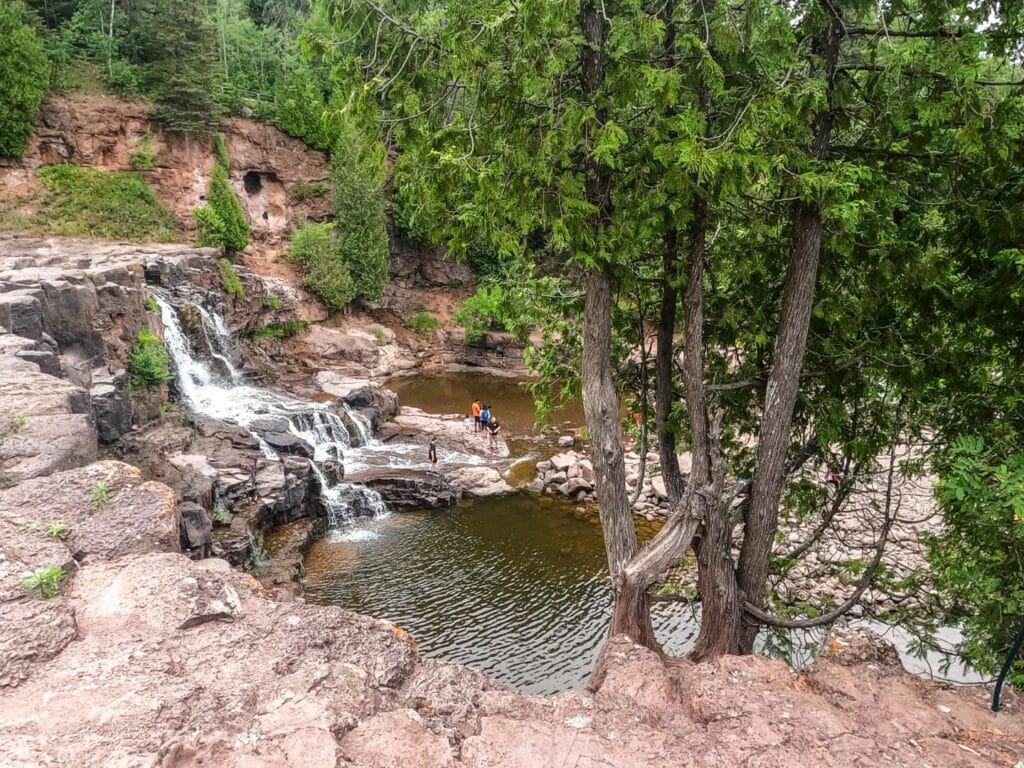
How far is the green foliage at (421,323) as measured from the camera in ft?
109

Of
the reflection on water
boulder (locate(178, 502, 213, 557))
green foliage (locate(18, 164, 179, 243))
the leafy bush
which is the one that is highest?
green foliage (locate(18, 164, 179, 243))

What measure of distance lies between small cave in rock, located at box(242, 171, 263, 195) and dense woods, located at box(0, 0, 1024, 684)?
28946 mm

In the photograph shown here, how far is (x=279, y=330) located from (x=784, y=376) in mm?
25101

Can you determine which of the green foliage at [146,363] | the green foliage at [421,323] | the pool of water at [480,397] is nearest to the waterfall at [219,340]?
the green foliage at [146,363]

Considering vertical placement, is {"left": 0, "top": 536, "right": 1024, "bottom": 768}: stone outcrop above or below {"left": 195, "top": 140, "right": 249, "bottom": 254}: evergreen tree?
below

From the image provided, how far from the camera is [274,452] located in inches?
620

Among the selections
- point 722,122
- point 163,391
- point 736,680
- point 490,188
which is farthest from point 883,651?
point 163,391

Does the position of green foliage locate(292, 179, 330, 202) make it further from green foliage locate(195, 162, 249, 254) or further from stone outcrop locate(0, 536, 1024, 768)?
stone outcrop locate(0, 536, 1024, 768)

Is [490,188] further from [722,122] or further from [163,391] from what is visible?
[163,391]

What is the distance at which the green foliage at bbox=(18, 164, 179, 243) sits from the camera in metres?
24.7

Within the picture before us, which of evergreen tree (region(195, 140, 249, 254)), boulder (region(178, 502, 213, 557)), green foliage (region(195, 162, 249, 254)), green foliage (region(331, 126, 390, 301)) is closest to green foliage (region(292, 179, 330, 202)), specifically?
green foliage (region(331, 126, 390, 301))

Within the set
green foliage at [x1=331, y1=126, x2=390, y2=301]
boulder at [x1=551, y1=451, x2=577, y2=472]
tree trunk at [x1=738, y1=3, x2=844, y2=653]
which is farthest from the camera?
green foliage at [x1=331, y1=126, x2=390, y2=301]

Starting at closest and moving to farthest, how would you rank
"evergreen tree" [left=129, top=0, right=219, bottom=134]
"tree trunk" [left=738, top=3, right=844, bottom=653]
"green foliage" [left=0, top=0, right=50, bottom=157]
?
"tree trunk" [left=738, top=3, right=844, bottom=653], "green foliage" [left=0, top=0, right=50, bottom=157], "evergreen tree" [left=129, top=0, right=219, bottom=134]

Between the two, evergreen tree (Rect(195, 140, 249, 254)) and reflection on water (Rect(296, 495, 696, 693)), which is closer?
reflection on water (Rect(296, 495, 696, 693))
